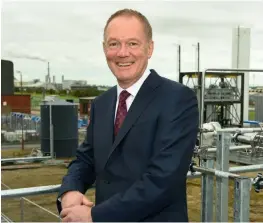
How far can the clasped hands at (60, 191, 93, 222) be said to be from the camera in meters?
1.65

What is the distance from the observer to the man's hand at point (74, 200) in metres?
1.74

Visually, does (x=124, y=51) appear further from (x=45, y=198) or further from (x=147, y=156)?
(x=45, y=198)

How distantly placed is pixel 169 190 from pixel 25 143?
23.5m

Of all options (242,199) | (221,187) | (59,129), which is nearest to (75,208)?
(242,199)

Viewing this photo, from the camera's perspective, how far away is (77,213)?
1.67 metres

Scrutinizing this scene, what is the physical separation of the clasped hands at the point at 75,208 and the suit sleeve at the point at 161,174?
0.15 ft

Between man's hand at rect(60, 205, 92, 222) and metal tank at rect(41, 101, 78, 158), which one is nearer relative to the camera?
man's hand at rect(60, 205, 92, 222)

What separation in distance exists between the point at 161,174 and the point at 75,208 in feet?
1.31

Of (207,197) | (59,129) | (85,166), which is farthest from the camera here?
(59,129)

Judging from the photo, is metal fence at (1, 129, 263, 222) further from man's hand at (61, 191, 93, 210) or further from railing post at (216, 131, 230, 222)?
man's hand at (61, 191, 93, 210)

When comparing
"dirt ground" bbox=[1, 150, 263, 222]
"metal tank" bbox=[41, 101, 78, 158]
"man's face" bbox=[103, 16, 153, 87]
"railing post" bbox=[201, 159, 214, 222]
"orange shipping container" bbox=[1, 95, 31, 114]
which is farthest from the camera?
"orange shipping container" bbox=[1, 95, 31, 114]

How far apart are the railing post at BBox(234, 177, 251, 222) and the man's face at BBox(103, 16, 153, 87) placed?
0.76 m

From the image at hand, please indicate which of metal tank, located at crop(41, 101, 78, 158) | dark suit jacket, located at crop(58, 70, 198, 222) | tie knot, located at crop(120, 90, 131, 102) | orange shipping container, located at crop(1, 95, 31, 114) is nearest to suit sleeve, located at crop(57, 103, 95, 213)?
dark suit jacket, located at crop(58, 70, 198, 222)

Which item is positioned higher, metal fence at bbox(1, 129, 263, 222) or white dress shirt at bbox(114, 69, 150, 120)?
white dress shirt at bbox(114, 69, 150, 120)
